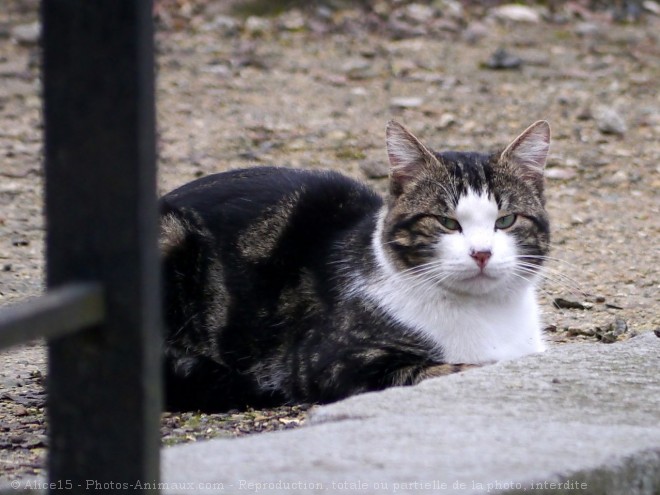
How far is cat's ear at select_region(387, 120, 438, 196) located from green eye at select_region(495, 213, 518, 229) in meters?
0.35

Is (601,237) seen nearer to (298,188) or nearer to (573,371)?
(298,188)

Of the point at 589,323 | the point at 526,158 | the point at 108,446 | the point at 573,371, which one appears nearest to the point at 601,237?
the point at 589,323

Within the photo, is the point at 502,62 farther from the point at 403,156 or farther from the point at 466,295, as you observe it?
the point at 466,295

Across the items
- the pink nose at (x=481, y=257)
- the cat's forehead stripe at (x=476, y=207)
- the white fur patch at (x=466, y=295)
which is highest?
the cat's forehead stripe at (x=476, y=207)

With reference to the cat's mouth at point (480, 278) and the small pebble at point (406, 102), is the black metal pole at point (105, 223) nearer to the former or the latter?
the cat's mouth at point (480, 278)

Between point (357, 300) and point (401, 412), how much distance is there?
1366mm

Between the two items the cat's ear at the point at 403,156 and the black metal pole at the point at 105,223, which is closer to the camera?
the black metal pole at the point at 105,223

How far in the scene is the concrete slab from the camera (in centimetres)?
241

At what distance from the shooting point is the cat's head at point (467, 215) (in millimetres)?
4156

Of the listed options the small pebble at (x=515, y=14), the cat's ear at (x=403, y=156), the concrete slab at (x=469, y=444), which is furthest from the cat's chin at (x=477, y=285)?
the small pebble at (x=515, y=14)

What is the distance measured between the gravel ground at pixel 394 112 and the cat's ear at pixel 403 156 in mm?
935

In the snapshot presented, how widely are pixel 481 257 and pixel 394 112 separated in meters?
4.41

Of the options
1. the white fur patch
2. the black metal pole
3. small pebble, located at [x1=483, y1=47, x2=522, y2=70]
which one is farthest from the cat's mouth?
small pebble, located at [x1=483, y1=47, x2=522, y2=70]

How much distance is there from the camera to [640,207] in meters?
6.75
